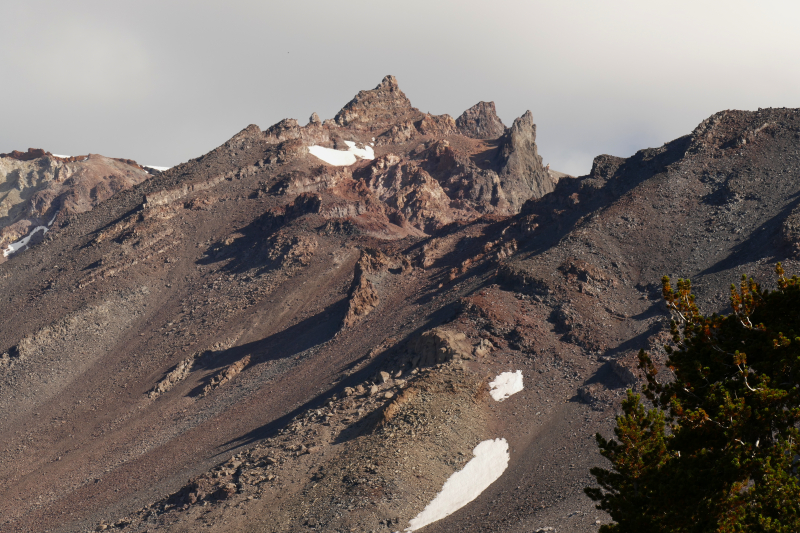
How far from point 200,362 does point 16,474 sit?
22.3 m

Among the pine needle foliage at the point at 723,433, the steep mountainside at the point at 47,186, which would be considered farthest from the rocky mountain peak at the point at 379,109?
the pine needle foliage at the point at 723,433

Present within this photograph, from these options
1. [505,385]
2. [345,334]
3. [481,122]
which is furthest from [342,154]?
[505,385]

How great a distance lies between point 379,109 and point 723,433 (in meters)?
156

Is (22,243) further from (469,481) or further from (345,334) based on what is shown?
(469,481)

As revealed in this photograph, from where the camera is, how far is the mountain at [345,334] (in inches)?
1821

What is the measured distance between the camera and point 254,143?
131625 millimetres

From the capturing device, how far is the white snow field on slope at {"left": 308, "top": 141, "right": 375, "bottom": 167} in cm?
13509

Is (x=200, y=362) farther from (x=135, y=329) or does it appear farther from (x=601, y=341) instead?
(x=601, y=341)

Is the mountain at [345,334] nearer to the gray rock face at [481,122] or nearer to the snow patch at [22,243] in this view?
the snow patch at [22,243]

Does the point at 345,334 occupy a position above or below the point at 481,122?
below

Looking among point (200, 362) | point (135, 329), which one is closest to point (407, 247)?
point (200, 362)

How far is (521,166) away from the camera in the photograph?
477 ft

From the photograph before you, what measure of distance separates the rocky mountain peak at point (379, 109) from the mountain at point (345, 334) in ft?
119

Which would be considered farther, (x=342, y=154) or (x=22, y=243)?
(x=22, y=243)
